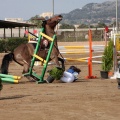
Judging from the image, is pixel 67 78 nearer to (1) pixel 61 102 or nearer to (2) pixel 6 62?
(2) pixel 6 62

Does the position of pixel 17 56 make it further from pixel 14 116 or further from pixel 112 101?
pixel 14 116

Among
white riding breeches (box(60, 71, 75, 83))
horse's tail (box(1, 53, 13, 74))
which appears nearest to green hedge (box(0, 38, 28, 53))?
horse's tail (box(1, 53, 13, 74))

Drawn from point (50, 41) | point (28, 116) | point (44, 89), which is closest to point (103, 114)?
point (28, 116)

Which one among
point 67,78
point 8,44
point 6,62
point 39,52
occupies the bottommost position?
point 67,78

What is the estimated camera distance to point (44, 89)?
1427cm

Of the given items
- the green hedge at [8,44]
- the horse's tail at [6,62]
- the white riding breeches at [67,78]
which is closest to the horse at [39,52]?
the horse's tail at [6,62]

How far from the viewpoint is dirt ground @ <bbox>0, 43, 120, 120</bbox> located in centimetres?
950

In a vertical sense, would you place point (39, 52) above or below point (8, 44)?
above

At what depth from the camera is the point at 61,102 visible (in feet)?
37.1

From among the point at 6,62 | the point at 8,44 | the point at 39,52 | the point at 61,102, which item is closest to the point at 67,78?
the point at 39,52

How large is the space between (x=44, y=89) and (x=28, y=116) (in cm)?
488

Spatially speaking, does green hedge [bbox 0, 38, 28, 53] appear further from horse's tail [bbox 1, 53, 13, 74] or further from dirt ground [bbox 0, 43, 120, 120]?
dirt ground [bbox 0, 43, 120, 120]

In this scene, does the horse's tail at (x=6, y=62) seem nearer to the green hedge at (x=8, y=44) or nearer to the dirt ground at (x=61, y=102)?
the dirt ground at (x=61, y=102)

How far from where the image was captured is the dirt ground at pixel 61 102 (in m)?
9.50
